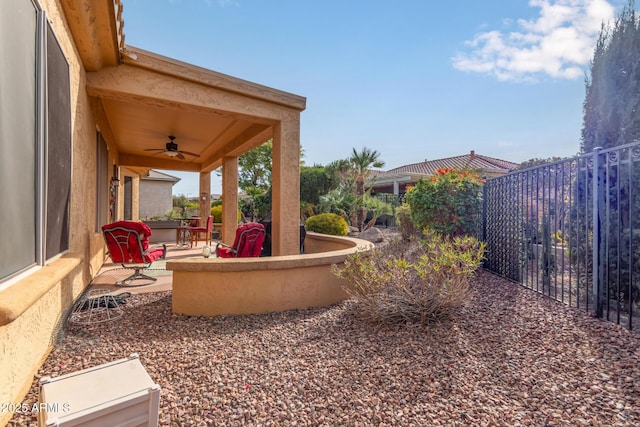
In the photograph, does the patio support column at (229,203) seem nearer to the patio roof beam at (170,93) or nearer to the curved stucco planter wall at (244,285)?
the patio roof beam at (170,93)

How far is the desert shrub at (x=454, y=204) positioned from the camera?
6.71m

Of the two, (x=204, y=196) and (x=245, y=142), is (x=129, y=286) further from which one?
(x=204, y=196)

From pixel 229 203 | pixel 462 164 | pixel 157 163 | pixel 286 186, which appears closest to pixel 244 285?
pixel 286 186

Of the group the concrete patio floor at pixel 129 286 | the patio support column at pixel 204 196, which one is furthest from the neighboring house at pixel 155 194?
the concrete patio floor at pixel 129 286

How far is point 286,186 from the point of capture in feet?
20.2

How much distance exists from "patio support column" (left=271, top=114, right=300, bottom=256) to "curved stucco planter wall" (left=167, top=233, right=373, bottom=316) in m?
1.72

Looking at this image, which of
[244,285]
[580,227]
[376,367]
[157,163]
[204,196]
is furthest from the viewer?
[204,196]

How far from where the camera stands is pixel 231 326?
3787 mm

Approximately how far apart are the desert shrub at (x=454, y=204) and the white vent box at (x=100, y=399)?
6341 millimetres

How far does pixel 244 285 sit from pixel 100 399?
2.72m

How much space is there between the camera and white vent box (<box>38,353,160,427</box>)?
4.52 feet

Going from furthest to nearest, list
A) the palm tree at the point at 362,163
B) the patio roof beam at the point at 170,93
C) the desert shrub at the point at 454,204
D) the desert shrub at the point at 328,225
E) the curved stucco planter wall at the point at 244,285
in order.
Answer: the palm tree at the point at 362,163, the desert shrub at the point at 328,225, the desert shrub at the point at 454,204, the patio roof beam at the point at 170,93, the curved stucco planter wall at the point at 244,285

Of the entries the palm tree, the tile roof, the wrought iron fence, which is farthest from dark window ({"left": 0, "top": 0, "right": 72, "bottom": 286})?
the tile roof

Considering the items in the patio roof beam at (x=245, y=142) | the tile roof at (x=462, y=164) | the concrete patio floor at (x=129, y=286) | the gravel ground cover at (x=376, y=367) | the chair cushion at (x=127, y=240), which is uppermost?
the tile roof at (x=462, y=164)
